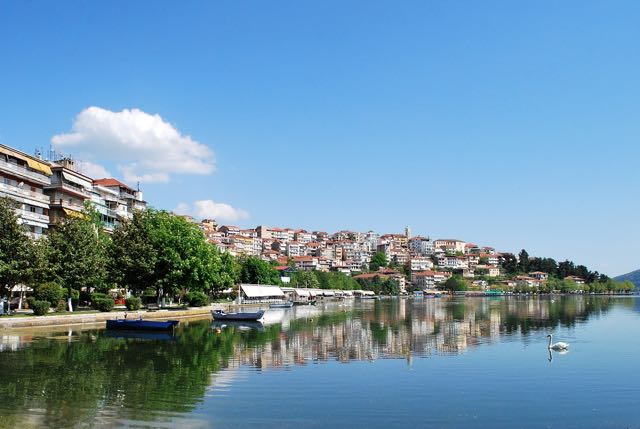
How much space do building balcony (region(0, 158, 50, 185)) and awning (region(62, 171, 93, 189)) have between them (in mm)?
2630

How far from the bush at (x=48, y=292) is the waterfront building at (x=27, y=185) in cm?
1491

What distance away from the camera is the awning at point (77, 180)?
75.8 m

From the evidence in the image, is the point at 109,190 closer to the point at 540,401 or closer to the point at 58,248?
the point at 58,248

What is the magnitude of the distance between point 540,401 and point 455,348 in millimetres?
16692

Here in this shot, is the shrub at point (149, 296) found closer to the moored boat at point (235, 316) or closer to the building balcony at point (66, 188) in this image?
the building balcony at point (66, 188)

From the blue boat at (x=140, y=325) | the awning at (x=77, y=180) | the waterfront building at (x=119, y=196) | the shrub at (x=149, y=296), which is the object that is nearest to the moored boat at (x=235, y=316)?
the blue boat at (x=140, y=325)

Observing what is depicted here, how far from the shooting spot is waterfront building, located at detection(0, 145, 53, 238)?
65312 millimetres

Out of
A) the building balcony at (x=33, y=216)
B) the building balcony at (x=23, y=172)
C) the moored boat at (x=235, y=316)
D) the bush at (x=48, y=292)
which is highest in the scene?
the building balcony at (x=23, y=172)

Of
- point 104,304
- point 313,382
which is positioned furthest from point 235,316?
point 313,382

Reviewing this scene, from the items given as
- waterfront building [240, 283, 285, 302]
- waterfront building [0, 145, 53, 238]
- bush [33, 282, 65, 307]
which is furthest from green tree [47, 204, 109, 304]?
waterfront building [240, 283, 285, 302]

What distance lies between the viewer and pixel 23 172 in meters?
68.2

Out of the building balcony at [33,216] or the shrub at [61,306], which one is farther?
the building balcony at [33,216]

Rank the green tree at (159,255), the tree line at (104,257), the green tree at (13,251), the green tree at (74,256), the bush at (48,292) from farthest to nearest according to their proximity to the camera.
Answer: the green tree at (159,255) < the green tree at (74,256) < the bush at (48,292) < the tree line at (104,257) < the green tree at (13,251)

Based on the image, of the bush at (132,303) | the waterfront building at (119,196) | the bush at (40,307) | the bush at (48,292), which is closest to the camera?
the bush at (40,307)
